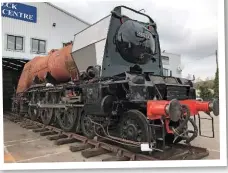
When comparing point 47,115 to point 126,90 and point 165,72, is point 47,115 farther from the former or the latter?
point 126,90

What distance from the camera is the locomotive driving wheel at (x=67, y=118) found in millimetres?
4586

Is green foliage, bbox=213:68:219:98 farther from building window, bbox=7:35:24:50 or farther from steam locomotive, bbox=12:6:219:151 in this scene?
building window, bbox=7:35:24:50

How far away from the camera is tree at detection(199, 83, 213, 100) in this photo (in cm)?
348

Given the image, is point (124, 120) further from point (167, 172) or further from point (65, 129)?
point (65, 129)

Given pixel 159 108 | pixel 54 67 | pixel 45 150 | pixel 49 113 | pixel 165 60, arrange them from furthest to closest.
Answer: pixel 49 113
pixel 54 67
pixel 165 60
pixel 45 150
pixel 159 108

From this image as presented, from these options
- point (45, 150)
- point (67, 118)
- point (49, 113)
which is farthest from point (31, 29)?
point (45, 150)

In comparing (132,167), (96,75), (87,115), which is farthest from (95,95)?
(132,167)

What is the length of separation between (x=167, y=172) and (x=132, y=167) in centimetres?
43

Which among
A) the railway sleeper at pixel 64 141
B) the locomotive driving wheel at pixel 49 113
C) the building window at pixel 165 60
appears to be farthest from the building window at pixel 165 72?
the locomotive driving wheel at pixel 49 113

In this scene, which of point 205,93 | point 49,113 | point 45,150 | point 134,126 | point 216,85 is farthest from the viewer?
point 49,113

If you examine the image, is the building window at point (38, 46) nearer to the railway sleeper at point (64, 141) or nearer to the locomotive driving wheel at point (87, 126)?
the locomotive driving wheel at point (87, 126)

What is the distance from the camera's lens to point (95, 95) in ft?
11.8

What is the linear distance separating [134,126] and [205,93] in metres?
1.14

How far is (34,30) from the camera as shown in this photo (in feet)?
15.0
